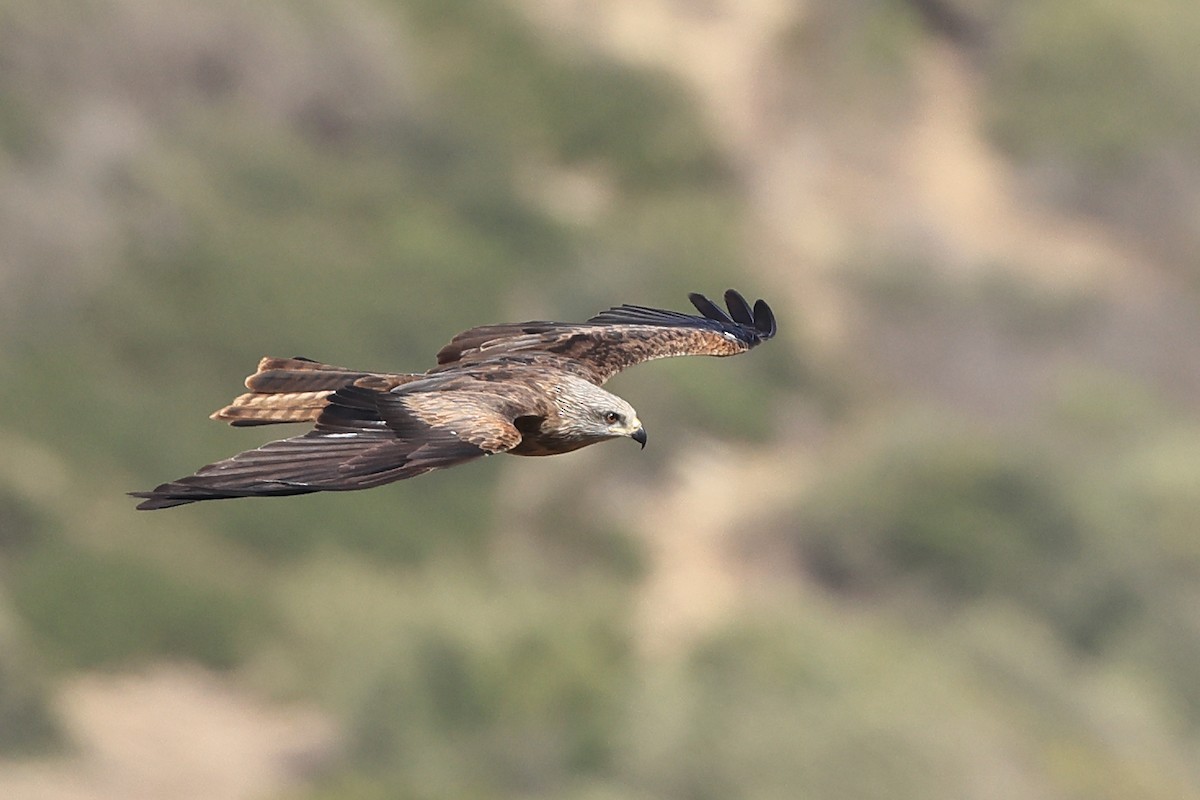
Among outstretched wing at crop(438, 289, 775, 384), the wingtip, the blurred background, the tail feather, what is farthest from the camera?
the blurred background

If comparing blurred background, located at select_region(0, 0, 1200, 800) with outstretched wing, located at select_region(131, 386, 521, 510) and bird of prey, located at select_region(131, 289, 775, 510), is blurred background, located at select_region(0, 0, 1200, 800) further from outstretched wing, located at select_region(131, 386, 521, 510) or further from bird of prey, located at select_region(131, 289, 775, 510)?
outstretched wing, located at select_region(131, 386, 521, 510)

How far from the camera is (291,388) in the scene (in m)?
11.9

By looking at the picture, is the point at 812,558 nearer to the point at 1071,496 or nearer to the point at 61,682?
the point at 1071,496

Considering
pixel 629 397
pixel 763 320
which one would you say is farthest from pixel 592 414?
pixel 629 397

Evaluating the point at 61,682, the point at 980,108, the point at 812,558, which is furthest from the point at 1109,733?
the point at 980,108

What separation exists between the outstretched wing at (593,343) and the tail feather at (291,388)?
67 cm

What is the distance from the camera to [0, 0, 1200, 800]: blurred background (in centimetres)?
2964

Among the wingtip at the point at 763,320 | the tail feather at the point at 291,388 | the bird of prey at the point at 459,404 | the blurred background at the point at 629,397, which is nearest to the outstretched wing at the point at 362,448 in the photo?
the bird of prey at the point at 459,404

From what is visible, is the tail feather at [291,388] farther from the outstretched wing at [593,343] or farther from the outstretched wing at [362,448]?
the outstretched wing at [593,343]

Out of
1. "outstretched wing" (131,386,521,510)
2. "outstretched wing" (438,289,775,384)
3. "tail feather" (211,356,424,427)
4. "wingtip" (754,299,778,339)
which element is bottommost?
"outstretched wing" (131,386,521,510)

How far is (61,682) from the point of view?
3002 cm

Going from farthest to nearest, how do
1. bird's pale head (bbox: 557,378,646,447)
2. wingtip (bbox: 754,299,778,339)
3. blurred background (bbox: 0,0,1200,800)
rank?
blurred background (bbox: 0,0,1200,800), wingtip (bbox: 754,299,778,339), bird's pale head (bbox: 557,378,646,447)

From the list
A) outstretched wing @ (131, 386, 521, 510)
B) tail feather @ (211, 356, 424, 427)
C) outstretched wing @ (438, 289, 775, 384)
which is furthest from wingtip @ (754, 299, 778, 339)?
outstretched wing @ (131, 386, 521, 510)

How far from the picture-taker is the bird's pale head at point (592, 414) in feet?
38.6
